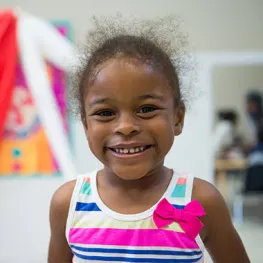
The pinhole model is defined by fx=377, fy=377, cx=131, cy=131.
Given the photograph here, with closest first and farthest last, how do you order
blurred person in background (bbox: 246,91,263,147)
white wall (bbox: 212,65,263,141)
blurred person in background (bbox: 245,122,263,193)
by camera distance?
blurred person in background (bbox: 245,122,263,193), blurred person in background (bbox: 246,91,263,147), white wall (bbox: 212,65,263,141)

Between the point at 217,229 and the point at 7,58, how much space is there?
1570mm

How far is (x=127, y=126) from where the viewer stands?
68cm

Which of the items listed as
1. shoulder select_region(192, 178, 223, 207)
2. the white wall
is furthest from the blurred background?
the white wall

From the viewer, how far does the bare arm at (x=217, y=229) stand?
0.78 m

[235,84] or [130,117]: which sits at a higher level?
[235,84]

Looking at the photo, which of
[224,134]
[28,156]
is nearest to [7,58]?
[28,156]

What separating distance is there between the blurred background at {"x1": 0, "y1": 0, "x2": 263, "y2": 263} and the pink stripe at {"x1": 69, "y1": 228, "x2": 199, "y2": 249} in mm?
1269

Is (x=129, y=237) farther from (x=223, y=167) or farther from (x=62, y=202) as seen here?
(x=223, y=167)

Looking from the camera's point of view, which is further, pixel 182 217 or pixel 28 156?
pixel 28 156

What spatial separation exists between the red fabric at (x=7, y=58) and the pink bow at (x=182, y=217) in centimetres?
146

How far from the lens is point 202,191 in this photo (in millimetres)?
790

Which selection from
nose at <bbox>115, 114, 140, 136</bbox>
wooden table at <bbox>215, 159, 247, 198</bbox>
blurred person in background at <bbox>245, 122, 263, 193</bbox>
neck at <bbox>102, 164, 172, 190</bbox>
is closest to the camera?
nose at <bbox>115, 114, 140, 136</bbox>

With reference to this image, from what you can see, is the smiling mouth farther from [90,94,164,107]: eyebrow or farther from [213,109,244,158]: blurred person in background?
[213,109,244,158]: blurred person in background

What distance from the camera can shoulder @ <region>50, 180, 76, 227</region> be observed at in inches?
32.2
